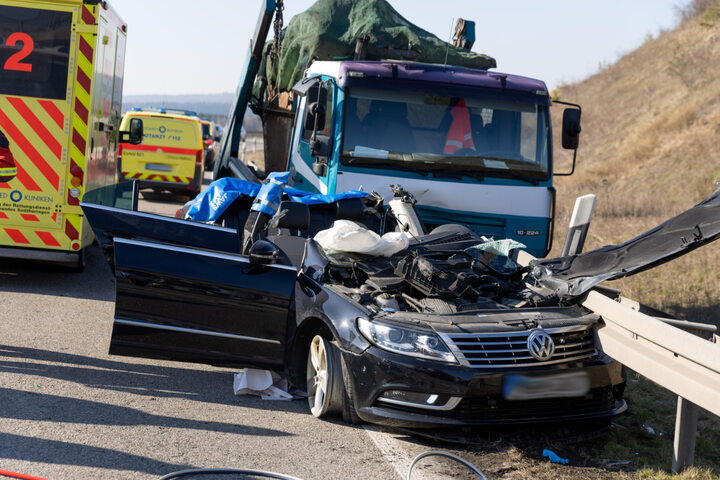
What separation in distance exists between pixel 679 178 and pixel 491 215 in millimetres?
13232

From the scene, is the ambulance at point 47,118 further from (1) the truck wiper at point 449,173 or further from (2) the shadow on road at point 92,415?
(2) the shadow on road at point 92,415

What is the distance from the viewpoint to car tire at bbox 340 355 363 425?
5.20m

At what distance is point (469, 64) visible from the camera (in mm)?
10758

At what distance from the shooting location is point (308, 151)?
9.29 meters

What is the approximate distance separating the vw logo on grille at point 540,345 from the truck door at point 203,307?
160 centimetres

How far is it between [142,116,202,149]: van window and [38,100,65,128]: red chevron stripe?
10394 mm

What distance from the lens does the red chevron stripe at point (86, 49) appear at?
30.1 feet

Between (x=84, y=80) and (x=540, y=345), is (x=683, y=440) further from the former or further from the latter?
(x=84, y=80)

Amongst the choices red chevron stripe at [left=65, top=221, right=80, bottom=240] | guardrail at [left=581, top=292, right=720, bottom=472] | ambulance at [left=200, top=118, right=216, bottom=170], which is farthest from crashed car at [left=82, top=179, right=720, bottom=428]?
ambulance at [left=200, top=118, right=216, bottom=170]

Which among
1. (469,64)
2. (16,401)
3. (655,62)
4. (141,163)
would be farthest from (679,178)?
(655,62)

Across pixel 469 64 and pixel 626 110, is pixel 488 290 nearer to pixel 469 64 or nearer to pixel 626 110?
pixel 469 64

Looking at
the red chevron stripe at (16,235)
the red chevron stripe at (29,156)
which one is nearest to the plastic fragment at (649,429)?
the red chevron stripe at (29,156)

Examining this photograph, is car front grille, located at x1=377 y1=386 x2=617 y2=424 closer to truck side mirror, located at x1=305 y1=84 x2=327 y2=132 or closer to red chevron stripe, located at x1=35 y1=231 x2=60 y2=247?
truck side mirror, located at x1=305 y1=84 x2=327 y2=132

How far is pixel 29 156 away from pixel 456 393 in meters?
6.30
